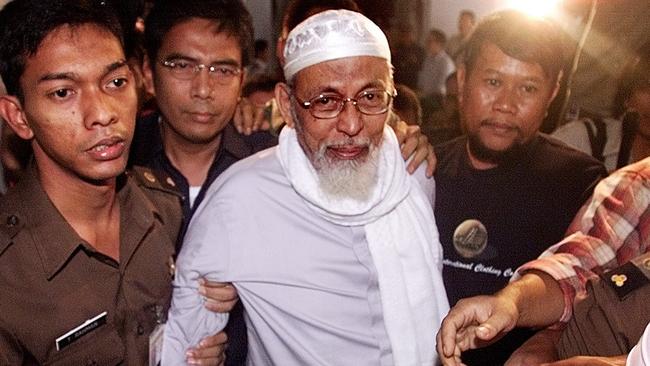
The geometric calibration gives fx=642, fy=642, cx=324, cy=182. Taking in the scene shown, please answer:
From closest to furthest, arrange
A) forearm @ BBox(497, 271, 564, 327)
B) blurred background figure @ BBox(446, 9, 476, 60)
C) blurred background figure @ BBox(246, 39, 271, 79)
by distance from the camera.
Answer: forearm @ BBox(497, 271, 564, 327) < blurred background figure @ BBox(246, 39, 271, 79) < blurred background figure @ BBox(446, 9, 476, 60)

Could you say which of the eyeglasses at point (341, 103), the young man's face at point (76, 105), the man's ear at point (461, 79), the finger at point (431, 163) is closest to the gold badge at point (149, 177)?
the young man's face at point (76, 105)

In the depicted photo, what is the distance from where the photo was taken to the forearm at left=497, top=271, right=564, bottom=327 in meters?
1.85

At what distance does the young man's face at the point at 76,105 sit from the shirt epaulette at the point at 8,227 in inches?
7.3

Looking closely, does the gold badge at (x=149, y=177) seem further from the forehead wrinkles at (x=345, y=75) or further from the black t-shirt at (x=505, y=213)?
the black t-shirt at (x=505, y=213)

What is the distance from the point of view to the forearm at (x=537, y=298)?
1854 millimetres

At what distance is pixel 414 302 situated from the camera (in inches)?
88.8

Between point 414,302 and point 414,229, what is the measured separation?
262 mm

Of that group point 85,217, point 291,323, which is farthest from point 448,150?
point 85,217

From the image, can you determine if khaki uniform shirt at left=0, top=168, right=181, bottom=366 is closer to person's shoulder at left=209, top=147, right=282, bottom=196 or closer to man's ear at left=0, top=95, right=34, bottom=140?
man's ear at left=0, top=95, right=34, bottom=140

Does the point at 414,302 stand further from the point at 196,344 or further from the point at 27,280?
the point at 27,280

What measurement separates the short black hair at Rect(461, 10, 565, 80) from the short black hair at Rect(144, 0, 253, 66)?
3.31 feet

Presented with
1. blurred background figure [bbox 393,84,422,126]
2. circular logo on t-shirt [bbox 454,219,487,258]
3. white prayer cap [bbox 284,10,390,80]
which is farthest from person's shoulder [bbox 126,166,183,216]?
blurred background figure [bbox 393,84,422,126]

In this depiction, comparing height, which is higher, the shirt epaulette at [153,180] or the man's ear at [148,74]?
the man's ear at [148,74]

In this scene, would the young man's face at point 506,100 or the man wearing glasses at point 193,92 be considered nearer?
the young man's face at point 506,100
